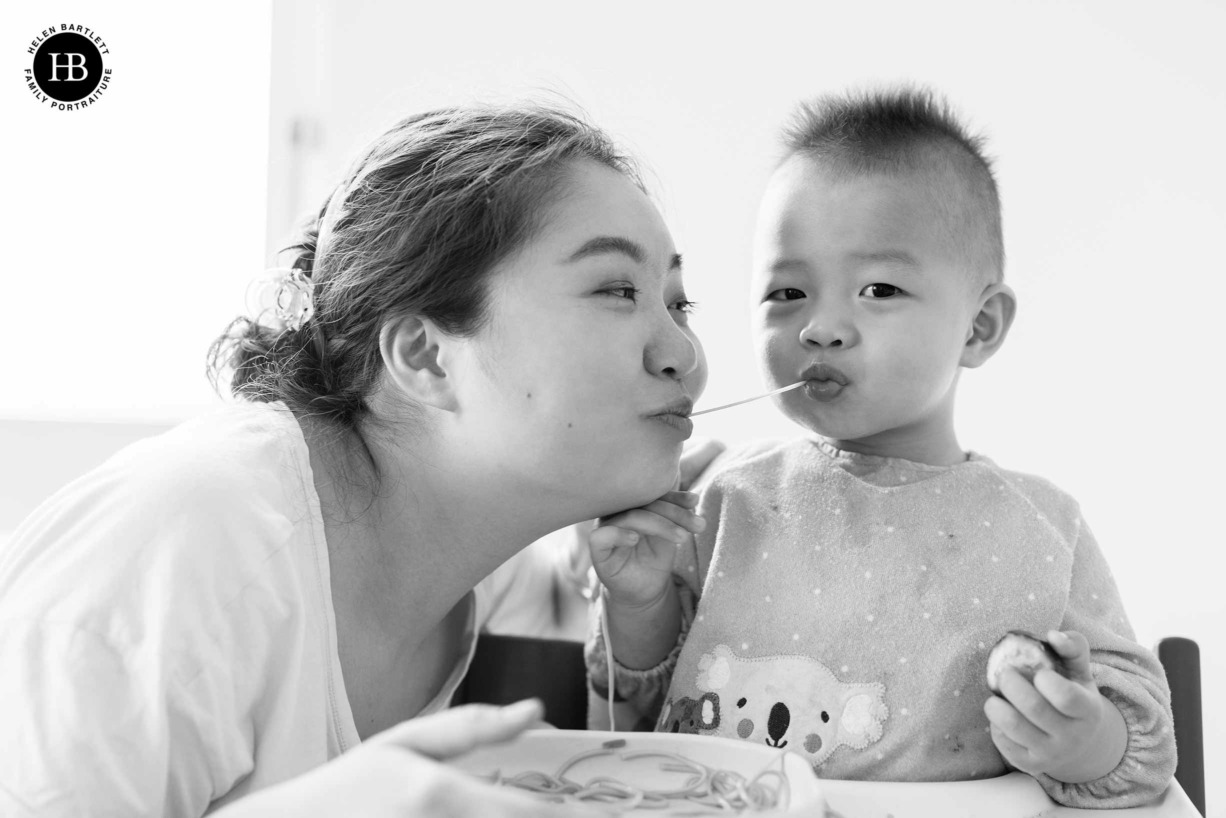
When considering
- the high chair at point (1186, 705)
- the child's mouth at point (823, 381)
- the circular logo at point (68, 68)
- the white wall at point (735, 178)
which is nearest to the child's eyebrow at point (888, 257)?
the child's mouth at point (823, 381)

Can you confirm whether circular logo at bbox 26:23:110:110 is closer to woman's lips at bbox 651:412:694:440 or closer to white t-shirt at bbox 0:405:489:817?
white t-shirt at bbox 0:405:489:817

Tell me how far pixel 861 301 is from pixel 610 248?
26 cm

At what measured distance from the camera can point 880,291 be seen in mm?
1096

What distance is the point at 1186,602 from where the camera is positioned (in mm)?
2258

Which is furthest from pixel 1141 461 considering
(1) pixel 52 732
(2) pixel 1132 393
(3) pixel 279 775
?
(1) pixel 52 732

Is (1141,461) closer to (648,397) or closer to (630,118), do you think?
(630,118)

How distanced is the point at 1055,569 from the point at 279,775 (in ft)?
2.39

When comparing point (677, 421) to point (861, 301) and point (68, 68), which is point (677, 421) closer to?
point (861, 301)

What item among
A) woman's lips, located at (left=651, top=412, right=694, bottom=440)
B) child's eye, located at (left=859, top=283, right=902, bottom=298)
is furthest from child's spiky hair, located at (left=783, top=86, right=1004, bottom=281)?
woman's lips, located at (left=651, top=412, right=694, bottom=440)

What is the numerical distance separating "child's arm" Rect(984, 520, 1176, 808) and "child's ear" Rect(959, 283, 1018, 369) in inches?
9.3

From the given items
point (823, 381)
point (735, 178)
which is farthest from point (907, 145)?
point (735, 178)

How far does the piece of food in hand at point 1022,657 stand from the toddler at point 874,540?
0.19ft

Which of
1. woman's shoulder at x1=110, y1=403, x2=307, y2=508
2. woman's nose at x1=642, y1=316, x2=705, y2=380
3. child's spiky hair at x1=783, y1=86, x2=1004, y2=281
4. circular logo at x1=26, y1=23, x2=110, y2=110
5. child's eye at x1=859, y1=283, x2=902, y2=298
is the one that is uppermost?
circular logo at x1=26, y1=23, x2=110, y2=110

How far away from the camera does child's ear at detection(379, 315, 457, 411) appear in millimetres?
1039
